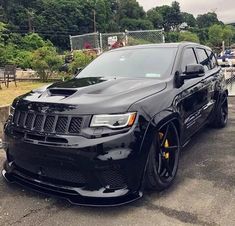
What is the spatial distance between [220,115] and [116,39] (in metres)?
Answer: 14.6

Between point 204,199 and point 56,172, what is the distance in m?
1.47

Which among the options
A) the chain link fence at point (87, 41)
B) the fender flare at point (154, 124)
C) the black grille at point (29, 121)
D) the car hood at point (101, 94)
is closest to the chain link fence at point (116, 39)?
the chain link fence at point (87, 41)

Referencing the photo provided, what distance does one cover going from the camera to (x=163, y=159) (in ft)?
12.1

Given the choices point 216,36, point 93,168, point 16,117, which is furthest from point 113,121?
point 216,36

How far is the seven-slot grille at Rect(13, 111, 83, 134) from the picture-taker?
3055 mm

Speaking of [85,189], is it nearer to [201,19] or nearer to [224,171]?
[224,171]

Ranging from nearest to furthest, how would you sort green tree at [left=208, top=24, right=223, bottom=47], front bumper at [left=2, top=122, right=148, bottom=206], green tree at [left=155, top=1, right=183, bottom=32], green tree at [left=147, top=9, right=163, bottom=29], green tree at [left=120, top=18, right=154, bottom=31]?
front bumper at [left=2, top=122, right=148, bottom=206], green tree at [left=208, top=24, right=223, bottom=47], green tree at [left=120, top=18, right=154, bottom=31], green tree at [left=147, top=9, right=163, bottom=29], green tree at [left=155, top=1, right=183, bottom=32]

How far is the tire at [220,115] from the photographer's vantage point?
594 centimetres

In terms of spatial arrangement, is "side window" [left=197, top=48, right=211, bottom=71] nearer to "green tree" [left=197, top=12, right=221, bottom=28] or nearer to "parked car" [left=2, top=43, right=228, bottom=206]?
"parked car" [left=2, top=43, right=228, bottom=206]

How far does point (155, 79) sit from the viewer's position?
4.01m

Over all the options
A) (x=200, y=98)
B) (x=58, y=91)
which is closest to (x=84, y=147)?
(x=58, y=91)

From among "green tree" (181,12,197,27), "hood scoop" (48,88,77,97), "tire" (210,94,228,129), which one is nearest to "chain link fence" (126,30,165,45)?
"tire" (210,94,228,129)

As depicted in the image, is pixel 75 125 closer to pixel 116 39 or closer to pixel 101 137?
pixel 101 137

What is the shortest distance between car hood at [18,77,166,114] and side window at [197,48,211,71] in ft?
5.34
